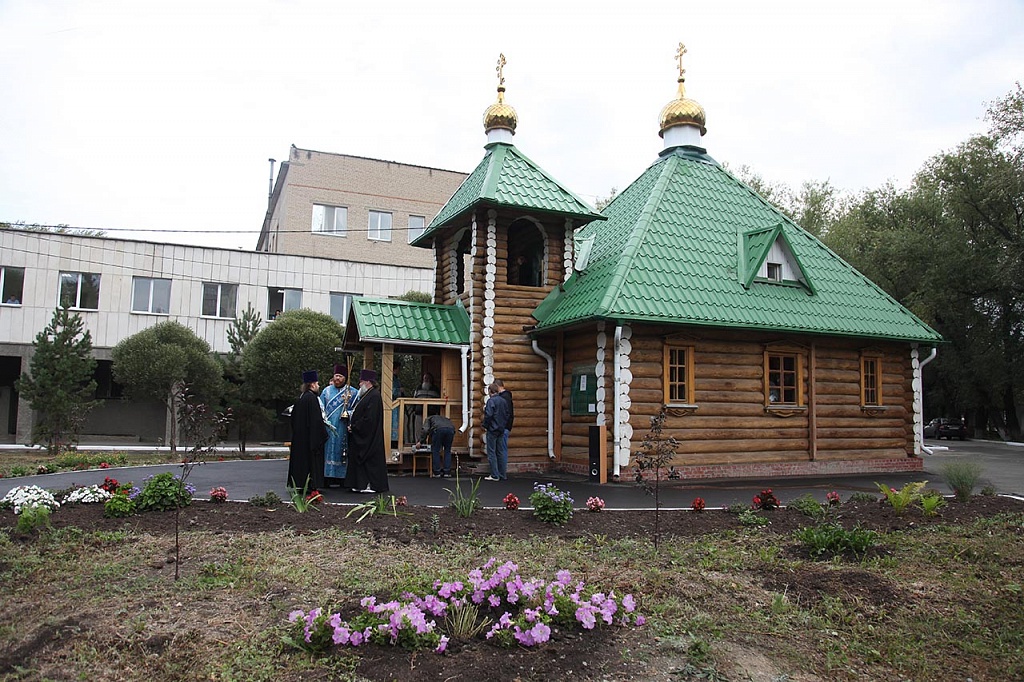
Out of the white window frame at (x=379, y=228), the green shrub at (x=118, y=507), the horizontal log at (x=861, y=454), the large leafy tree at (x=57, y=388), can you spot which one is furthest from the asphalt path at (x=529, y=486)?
the white window frame at (x=379, y=228)

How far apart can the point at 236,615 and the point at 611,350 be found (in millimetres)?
9730

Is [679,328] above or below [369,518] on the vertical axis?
above

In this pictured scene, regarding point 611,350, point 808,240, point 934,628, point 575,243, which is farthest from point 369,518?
point 808,240

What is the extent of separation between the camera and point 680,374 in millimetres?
14914

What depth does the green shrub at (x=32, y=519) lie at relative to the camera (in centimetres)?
759

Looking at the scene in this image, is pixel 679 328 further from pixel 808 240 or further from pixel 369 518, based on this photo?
pixel 369 518

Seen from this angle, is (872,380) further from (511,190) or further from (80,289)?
(80,289)

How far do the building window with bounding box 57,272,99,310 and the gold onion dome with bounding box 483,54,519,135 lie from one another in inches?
710

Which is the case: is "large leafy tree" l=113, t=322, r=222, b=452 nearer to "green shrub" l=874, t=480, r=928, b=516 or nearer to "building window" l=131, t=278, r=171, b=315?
"building window" l=131, t=278, r=171, b=315

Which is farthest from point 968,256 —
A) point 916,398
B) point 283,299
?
point 283,299

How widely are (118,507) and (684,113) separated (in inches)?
614

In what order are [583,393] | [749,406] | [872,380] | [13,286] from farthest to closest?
[13,286], [872,380], [749,406], [583,393]

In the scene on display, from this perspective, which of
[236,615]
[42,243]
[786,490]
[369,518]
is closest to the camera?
[236,615]

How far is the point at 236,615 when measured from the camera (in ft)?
17.9
